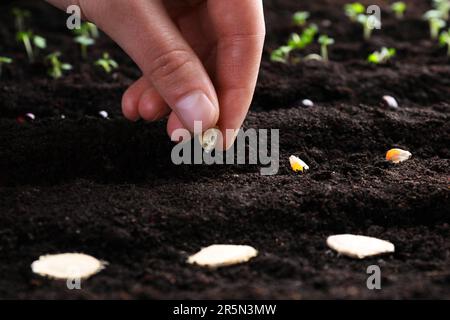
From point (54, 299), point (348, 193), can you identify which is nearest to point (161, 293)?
point (54, 299)

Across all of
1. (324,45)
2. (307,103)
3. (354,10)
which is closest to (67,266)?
(307,103)

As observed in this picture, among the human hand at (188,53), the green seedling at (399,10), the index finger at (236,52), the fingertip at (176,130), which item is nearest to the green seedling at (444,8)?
the green seedling at (399,10)

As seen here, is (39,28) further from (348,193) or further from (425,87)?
(348,193)

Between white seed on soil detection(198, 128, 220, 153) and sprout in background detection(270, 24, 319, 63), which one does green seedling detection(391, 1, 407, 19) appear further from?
white seed on soil detection(198, 128, 220, 153)

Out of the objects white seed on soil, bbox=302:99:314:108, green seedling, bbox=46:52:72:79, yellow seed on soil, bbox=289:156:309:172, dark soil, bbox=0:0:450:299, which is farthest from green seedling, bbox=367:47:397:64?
green seedling, bbox=46:52:72:79

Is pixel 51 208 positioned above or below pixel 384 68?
below

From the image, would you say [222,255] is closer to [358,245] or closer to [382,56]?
[358,245]
